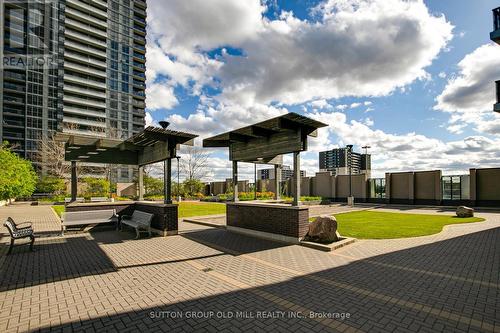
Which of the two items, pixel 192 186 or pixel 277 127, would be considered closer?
pixel 277 127

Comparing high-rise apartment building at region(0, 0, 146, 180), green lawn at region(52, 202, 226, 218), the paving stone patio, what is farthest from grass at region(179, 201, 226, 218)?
high-rise apartment building at region(0, 0, 146, 180)

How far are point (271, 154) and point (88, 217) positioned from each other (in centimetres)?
911

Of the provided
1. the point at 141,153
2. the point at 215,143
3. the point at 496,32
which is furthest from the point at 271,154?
the point at 496,32

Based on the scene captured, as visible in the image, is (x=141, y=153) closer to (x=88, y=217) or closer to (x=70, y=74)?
(x=88, y=217)

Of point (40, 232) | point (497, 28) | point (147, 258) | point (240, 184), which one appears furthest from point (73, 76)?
point (497, 28)

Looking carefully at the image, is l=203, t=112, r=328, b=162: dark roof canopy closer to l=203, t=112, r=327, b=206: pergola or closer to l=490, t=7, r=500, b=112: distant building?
l=203, t=112, r=327, b=206: pergola

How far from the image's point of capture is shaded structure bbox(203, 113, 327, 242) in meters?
9.01

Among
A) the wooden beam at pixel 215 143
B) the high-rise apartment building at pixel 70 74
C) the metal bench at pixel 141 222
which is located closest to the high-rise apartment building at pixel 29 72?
the high-rise apartment building at pixel 70 74

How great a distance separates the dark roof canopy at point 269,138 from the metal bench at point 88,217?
5.82 metres

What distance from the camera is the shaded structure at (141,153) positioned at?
10.6 metres

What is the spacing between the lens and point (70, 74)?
64.5m

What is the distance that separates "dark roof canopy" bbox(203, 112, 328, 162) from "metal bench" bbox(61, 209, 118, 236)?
5816 millimetres

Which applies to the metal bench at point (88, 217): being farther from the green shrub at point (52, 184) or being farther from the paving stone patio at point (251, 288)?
the green shrub at point (52, 184)

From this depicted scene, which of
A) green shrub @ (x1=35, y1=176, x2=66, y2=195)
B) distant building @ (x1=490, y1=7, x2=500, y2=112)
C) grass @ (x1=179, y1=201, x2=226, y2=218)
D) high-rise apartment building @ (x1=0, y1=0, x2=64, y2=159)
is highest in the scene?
high-rise apartment building @ (x1=0, y1=0, x2=64, y2=159)
